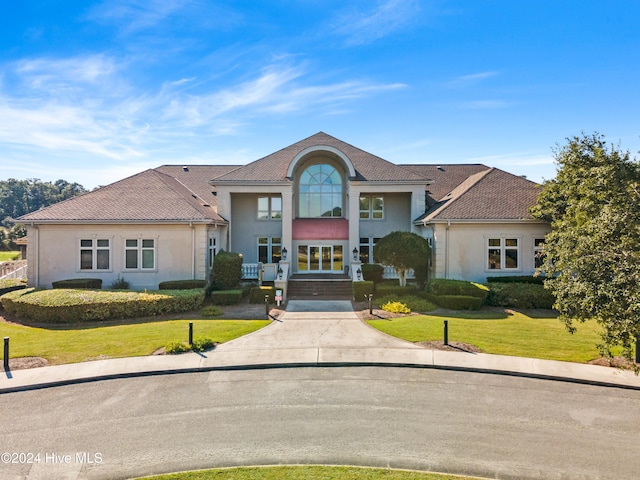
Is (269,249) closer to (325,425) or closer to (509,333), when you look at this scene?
(509,333)

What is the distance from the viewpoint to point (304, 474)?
6.69 m

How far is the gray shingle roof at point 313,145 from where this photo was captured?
2716 centimetres

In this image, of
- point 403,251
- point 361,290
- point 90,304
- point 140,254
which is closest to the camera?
point 90,304

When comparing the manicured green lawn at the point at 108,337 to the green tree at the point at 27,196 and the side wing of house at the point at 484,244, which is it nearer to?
the side wing of house at the point at 484,244

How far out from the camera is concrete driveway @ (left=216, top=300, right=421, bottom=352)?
14266 millimetres

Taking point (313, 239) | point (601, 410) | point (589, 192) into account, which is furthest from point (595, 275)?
point (313, 239)

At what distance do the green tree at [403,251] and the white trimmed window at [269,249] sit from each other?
30.3 ft

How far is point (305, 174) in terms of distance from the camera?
30.6 m

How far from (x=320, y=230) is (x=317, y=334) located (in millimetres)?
13955

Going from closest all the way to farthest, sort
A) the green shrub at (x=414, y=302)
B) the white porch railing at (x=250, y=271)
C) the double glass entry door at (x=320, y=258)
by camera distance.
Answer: the green shrub at (x=414, y=302) < the white porch railing at (x=250, y=271) < the double glass entry door at (x=320, y=258)

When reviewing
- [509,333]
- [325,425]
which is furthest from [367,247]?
[325,425]

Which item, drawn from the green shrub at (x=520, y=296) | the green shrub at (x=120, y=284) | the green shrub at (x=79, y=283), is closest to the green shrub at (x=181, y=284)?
the green shrub at (x=120, y=284)

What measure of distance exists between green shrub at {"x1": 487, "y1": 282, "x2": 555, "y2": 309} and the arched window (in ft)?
44.7

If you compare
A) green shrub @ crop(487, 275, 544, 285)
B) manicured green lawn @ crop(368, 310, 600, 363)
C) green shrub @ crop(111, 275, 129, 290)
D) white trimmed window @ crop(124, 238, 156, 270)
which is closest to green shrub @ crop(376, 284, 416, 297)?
manicured green lawn @ crop(368, 310, 600, 363)
